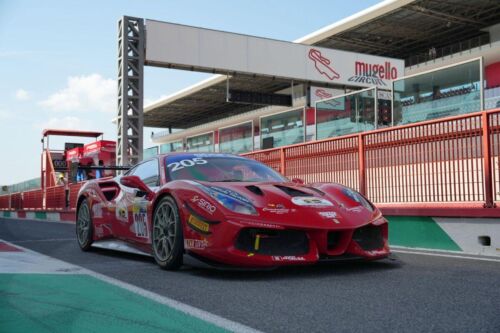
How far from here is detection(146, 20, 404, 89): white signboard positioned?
19.0m

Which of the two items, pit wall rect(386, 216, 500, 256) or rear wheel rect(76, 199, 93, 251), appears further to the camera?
rear wheel rect(76, 199, 93, 251)

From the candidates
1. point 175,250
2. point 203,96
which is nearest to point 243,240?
point 175,250

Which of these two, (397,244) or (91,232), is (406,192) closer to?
(397,244)

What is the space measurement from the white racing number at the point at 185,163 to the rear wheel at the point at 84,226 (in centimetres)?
188

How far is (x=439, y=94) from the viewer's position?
10.6m

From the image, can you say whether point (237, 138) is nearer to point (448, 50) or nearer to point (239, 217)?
point (239, 217)

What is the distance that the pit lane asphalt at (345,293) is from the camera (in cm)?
291

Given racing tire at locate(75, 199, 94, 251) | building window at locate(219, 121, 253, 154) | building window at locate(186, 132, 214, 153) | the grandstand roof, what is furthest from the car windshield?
the grandstand roof

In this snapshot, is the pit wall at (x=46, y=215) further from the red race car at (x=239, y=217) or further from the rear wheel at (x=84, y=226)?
the red race car at (x=239, y=217)

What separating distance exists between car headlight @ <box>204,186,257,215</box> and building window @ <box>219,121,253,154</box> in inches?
417

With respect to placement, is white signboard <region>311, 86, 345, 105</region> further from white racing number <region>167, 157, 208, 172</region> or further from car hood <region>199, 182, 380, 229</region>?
car hood <region>199, 182, 380, 229</region>

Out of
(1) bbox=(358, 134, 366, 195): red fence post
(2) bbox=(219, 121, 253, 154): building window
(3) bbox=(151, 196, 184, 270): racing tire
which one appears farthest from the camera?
(2) bbox=(219, 121, 253, 154): building window

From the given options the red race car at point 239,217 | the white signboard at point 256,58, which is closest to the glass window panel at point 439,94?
the red race car at point 239,217

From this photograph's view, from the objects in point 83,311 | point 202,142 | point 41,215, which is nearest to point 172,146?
point 202,142
